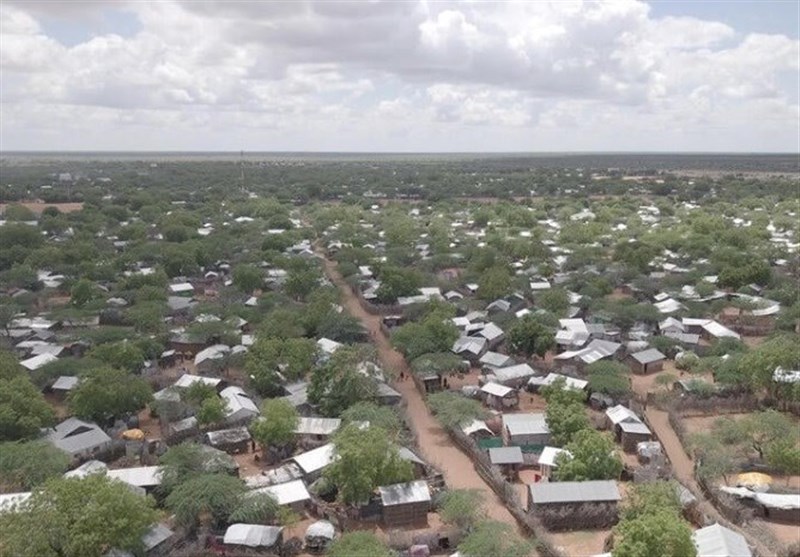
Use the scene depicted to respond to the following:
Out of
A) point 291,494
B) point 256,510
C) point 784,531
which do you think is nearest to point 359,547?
point 256,510

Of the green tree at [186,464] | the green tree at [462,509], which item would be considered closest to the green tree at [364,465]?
the green tree at [462,509]

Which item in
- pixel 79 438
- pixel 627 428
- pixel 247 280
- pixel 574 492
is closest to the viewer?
pixel 574 492

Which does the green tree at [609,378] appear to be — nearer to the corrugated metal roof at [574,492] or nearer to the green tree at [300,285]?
the corrugated metal roof at [574,492]

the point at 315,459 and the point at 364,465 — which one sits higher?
the point at 364,465

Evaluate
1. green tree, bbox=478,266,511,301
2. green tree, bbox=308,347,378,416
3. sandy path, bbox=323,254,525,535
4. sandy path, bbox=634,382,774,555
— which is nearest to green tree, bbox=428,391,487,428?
sandy path, bbox=323,254,525,535

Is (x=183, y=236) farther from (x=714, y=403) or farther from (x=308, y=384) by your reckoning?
(x=714, y=403)

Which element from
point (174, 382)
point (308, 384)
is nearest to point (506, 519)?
point (308, 384)

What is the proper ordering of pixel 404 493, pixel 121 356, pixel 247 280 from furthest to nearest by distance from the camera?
pixel 247 280
pixel 121 356
pixel 404 493

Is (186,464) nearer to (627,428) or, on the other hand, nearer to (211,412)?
(211,412)
